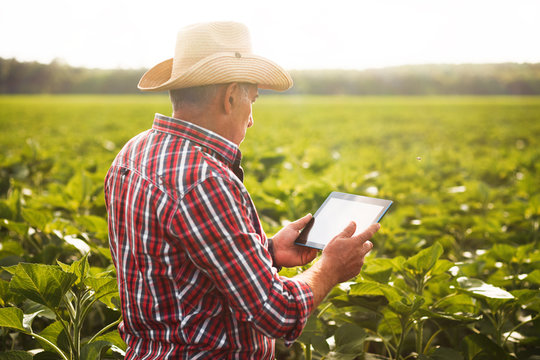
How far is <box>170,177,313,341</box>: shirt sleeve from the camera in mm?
1353

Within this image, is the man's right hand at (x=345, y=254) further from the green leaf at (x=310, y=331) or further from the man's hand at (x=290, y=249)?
the green leaf at (x=310, y=331)

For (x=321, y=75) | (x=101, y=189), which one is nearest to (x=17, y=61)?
(x=321, y=75)

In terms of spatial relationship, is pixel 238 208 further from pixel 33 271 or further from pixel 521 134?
pixel 521 134

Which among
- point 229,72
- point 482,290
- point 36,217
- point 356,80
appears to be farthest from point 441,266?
point 356,80

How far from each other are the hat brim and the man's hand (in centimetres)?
55

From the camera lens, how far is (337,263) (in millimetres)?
1566

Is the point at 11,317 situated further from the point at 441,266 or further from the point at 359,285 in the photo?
the point at 441,266

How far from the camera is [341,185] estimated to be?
12.6 feet

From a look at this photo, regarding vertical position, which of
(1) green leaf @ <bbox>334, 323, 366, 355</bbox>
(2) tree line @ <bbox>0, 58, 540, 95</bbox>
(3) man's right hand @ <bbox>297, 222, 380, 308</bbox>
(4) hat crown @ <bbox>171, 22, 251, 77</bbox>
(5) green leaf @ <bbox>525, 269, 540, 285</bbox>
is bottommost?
(1) green leaf @ <bbox>334, 323, 366, 355</bbox>

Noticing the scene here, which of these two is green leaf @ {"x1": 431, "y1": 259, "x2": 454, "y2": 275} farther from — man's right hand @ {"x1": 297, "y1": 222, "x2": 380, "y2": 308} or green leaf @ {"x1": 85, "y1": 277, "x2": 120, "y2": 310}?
green leaf @ {"x1": 85, "y1": 277, "x2": 120, "y2": 310}

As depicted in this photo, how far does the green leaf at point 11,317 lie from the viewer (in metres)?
1.65

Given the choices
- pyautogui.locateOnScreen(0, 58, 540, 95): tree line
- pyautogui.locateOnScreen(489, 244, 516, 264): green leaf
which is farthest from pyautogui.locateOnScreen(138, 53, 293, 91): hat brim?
pyautogui.locateOnScreen(0, 58, 540, 95): tree line

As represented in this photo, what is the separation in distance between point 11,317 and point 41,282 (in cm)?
18

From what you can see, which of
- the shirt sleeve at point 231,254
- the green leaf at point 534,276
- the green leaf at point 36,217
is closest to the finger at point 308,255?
the shirt sleeve at point 231,254
